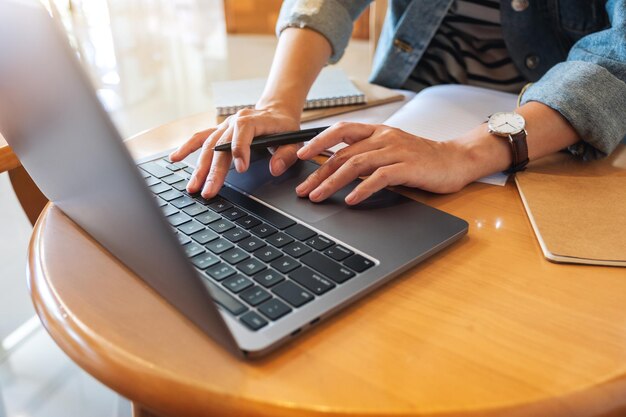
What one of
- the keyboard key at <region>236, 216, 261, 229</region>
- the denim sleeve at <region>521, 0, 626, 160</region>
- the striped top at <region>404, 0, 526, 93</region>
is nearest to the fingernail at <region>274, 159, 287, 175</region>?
the keyboard key at <region>236, 216, 261, 229</region>

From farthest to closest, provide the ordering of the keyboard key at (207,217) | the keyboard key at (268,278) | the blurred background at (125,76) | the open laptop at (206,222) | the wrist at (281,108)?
the blurred background at (125,76) < the wrist at (281,108) < the keyboard key at (207,217) < the keyboard key at (268,278) < the open laptop at (206,222)

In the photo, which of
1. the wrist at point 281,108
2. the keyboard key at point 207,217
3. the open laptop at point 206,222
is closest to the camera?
Result: the open laptop at point 206,222

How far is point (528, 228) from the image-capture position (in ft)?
1.81

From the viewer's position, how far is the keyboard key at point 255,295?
0.40m

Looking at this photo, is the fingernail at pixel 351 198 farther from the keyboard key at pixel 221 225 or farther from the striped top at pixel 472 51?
the striped top at pixel 472 51

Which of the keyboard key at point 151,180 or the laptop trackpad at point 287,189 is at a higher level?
the laptop trackpad at point 287,189

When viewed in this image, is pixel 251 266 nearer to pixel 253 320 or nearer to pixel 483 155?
pixel 253 320

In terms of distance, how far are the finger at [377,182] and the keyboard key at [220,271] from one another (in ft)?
0.52

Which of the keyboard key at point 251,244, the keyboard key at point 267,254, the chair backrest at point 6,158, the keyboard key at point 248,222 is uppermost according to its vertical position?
the keyboard key at point 267,254

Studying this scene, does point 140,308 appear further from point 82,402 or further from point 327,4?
point 82,402

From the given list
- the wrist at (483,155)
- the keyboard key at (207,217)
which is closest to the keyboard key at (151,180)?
the keyboard key at (207,217)

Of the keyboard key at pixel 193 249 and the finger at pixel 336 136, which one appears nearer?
the keyboard key at pixel 193 249

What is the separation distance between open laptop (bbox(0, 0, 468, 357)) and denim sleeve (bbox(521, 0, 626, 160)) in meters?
0.25

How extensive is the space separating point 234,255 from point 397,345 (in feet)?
0.52
